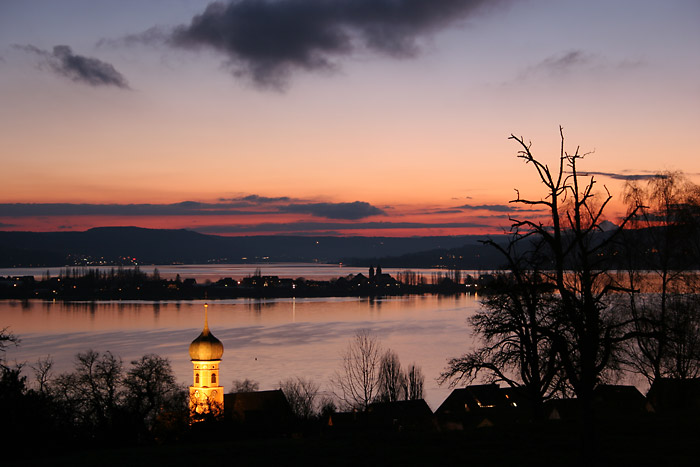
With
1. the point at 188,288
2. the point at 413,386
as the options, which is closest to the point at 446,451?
the point at 413,386

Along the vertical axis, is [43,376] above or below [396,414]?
above

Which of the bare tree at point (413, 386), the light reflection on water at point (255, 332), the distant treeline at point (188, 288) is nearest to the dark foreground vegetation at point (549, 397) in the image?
the bare tree at point (413, 386)

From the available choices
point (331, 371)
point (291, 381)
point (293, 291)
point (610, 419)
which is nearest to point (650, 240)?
point (610, 419)

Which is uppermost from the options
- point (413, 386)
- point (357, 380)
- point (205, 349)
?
point (205, 349)

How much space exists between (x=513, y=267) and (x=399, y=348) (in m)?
46.5

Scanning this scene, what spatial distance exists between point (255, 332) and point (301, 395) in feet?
109

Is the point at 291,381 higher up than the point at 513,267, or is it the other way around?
the point at 513,267

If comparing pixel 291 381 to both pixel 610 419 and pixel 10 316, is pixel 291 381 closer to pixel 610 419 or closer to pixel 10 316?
pixel 610 419

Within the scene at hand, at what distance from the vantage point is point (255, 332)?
7044 cm

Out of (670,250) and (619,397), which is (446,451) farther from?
(619,397)

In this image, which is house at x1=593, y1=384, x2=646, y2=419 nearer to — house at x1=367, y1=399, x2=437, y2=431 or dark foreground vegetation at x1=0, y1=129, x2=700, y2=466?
dark foreground vegetation at x1=0, y1=129, x2=700, y2=466

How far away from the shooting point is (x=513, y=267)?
9.85m

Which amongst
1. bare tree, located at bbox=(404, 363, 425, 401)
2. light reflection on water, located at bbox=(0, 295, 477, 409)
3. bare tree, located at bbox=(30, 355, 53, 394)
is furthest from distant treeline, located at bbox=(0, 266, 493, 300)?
bare tree, located at bbox=(30, 355, 53, 394)

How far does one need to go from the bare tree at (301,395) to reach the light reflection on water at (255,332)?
1107 millimetres
